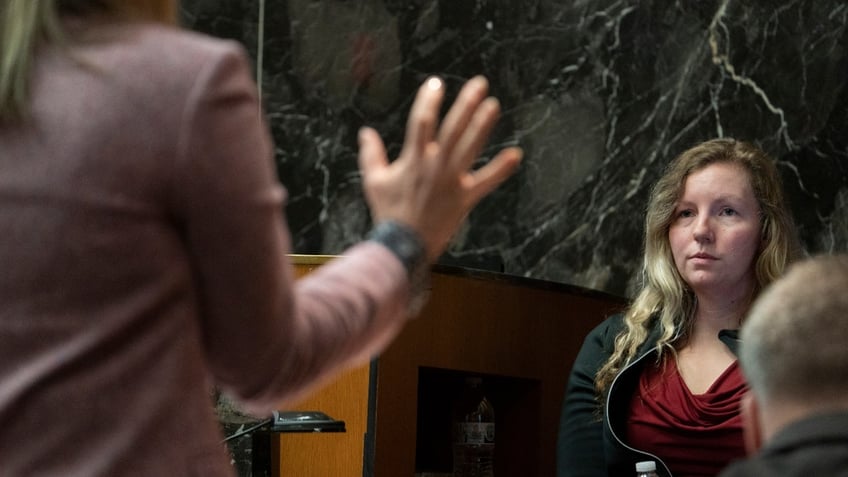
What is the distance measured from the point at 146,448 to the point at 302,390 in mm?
138

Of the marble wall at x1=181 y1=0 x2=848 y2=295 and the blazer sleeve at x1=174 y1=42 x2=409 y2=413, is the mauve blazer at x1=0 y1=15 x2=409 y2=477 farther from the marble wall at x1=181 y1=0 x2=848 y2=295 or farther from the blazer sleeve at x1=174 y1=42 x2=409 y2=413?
the marble wall at x1=181 y1=0 x2=848 y2=295

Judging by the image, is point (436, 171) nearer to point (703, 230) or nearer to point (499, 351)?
point (703, 230)

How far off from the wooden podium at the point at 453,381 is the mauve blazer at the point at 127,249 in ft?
5.78

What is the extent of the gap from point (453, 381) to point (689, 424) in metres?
0.66

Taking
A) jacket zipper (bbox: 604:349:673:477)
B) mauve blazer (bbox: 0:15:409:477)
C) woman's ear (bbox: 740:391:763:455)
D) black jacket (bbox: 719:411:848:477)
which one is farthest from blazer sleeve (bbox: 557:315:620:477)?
mauve blazer (bbox: 0:15:409:477)

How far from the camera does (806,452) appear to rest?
1002 millimetres

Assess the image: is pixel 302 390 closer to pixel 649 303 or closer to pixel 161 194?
pixel 161 194

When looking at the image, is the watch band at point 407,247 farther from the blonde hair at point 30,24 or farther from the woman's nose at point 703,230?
the woman's nose at point 703,230

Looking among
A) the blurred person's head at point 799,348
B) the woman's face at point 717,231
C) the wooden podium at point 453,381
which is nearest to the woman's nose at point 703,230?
the woman's face at point 717,231

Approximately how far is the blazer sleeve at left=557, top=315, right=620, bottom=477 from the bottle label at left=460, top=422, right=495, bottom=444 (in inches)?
6.7

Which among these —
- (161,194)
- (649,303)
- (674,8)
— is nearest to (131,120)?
(161,194)

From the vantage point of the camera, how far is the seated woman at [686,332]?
8.48 feet

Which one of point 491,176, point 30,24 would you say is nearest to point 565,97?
point 491,176

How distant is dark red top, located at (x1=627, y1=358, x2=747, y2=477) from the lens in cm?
254
